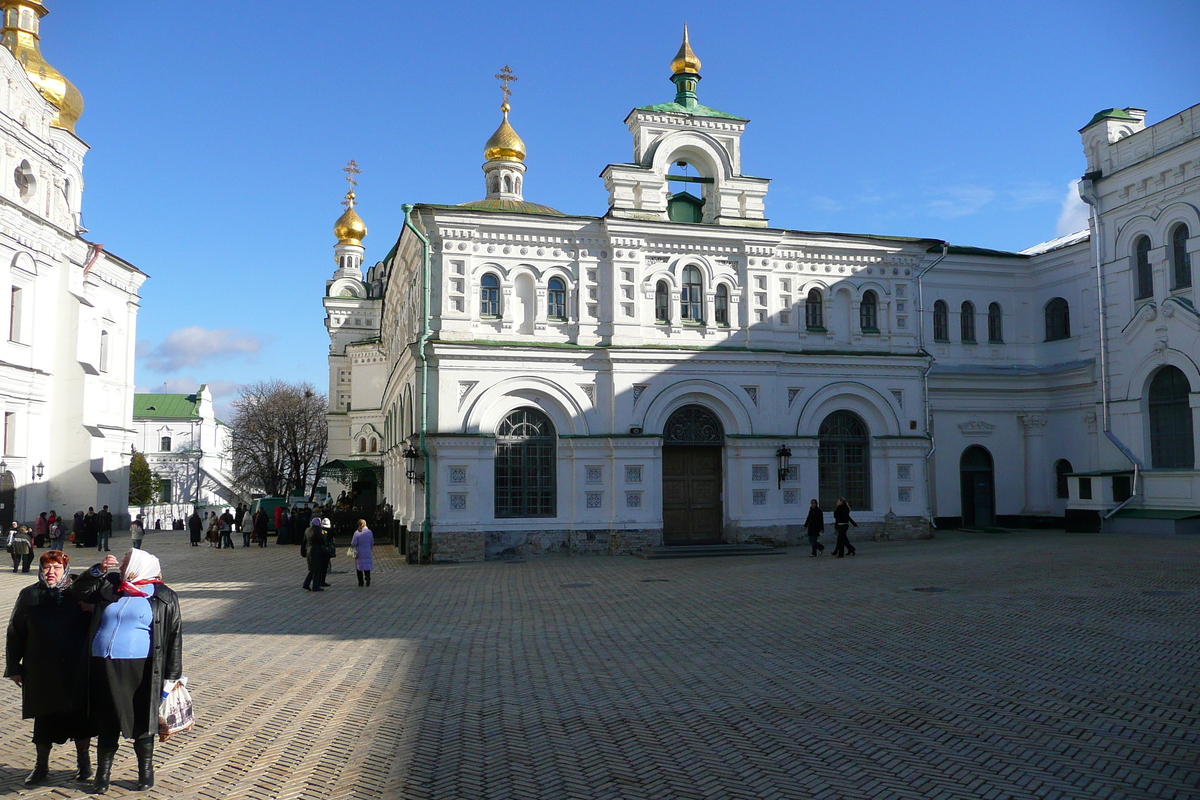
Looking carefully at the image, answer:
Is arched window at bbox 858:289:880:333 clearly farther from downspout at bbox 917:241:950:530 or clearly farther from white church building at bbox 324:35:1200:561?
downspout at bbox 917:241:950:530

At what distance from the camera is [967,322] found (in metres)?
30.9

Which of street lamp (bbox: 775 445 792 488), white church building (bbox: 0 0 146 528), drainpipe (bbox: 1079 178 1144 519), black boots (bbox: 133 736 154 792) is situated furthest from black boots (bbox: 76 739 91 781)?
white church building (bbox: 0 0 146 528)

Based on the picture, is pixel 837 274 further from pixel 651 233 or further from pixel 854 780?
pixel 854 780

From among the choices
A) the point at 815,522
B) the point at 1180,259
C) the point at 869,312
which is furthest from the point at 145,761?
the point at 1180,259

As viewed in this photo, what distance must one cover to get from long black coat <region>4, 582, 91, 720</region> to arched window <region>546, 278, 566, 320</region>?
18.6m

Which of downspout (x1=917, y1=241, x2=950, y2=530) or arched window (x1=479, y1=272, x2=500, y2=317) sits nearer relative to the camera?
arched window (x1=479, y1=272, x2=500, y2=317)

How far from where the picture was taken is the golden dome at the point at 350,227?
57312 millimetres

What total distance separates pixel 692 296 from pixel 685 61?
24.5 ft

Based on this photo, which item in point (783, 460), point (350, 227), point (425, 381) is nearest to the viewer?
point (425, 381)

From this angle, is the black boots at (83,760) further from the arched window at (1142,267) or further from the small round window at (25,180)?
the small round window at (25,180)

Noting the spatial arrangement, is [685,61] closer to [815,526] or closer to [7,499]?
[815,526]

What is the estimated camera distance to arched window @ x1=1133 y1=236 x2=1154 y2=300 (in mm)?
27266

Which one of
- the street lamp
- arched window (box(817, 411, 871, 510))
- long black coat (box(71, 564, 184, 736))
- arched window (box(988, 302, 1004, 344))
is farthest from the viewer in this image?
arched window (box(988, 302, 1004, 344))

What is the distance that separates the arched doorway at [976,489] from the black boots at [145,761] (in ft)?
93.5
